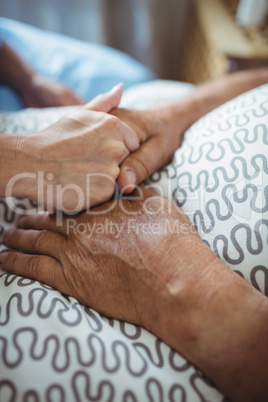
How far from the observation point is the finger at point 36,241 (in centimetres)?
64

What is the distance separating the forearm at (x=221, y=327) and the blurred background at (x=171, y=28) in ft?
4.34

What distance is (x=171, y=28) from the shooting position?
2242mm

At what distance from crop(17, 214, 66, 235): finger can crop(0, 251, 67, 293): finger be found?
0.08 meters

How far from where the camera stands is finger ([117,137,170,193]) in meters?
0.67

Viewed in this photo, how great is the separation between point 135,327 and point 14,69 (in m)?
1.13

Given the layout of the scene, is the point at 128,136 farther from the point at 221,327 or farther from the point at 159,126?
the point at 221,327

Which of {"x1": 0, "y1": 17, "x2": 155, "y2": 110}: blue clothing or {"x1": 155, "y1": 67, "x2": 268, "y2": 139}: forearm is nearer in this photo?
Answer: {"x1": 155, "y1": 67, "x2": 268, "y2": 139}: forearm

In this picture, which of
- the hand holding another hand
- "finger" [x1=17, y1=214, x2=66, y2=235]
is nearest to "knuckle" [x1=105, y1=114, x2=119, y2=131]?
the hand holding another hand

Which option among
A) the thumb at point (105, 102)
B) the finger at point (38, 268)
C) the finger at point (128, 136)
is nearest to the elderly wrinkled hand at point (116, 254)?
the finger at point (38, 268)

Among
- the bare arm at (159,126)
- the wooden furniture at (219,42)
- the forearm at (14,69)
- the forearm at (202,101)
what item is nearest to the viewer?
the bare arm at (159,126)

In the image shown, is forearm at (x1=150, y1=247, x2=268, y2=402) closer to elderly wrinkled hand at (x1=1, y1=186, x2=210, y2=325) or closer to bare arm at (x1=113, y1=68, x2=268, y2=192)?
elderly wrinkled hand at (x1=1, y1=186, x2=210, y2=325)

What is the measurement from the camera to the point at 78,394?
0.45 meters

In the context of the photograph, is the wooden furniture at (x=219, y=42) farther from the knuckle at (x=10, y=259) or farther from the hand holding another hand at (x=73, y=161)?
the knuckle at (x=10, y=259)

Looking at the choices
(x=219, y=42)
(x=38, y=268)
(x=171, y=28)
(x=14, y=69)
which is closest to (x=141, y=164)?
(x=38, y=268)
